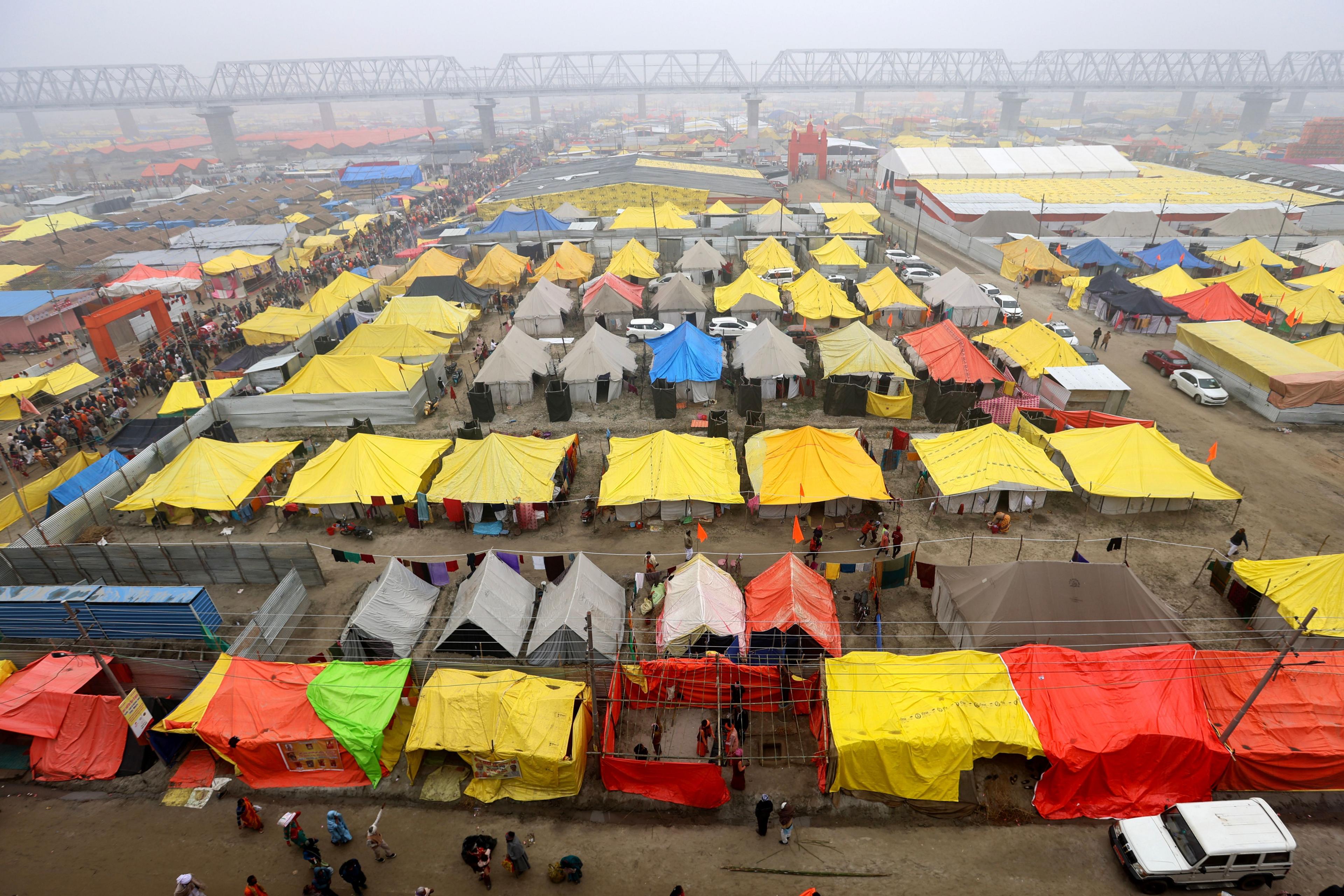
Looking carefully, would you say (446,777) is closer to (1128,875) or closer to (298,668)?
(298,668)

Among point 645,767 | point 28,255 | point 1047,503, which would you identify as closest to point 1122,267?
point 1047,503

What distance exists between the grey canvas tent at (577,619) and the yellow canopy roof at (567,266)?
30.9 m

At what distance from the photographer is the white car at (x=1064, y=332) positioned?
112 feet

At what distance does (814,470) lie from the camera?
21.5 metres

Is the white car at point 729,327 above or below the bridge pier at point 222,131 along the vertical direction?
below

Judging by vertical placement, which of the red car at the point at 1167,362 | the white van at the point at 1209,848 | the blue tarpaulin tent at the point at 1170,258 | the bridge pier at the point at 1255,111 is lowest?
the white van at the point at 1209,848

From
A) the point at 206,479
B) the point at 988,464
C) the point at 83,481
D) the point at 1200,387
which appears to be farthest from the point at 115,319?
the point at 1200,387

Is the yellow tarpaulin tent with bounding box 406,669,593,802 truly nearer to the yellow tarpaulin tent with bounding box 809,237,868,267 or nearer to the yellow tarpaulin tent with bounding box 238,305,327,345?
the yellow tarpaulin tent with bounding box 238,305,327,345

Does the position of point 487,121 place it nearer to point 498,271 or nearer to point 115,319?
point 498,271

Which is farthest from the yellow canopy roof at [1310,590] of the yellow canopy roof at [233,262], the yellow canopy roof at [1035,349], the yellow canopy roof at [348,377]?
the yellow canopy roof at [233,262]

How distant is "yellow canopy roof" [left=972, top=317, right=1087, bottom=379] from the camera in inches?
1156

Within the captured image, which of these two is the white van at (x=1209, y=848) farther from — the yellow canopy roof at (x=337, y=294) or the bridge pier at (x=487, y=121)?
the bridge pier at (x=487, y=121)

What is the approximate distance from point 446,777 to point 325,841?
2.44m

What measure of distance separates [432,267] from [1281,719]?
47111 mm
